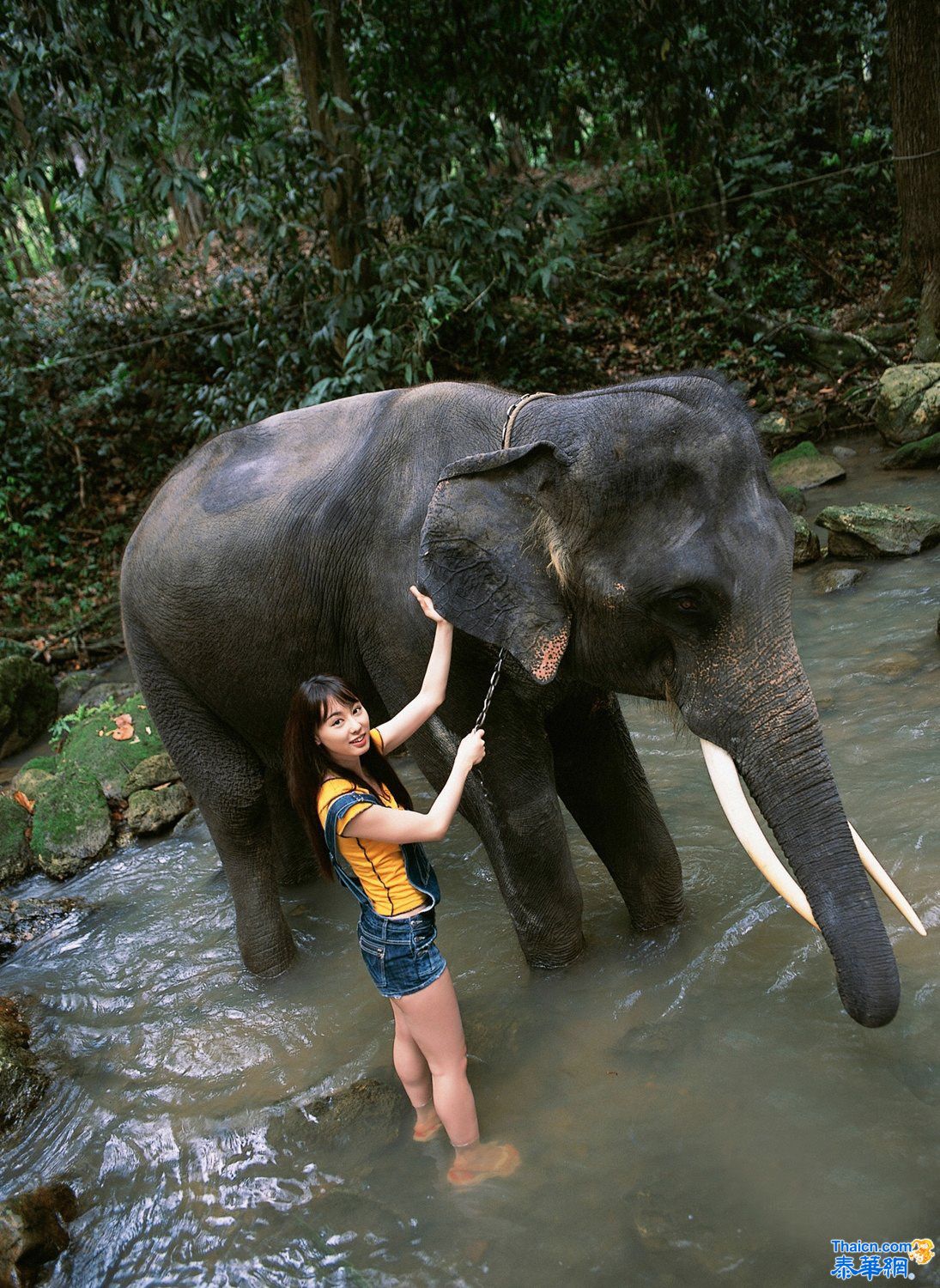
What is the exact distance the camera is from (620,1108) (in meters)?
2.94

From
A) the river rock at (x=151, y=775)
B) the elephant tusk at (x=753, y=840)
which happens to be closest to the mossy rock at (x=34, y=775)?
the river rock at (x=151, y=775)

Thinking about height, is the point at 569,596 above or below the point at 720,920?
above

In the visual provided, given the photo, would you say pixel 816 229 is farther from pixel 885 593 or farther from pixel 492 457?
pixel 492 457

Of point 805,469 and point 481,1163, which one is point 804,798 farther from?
point 805,469

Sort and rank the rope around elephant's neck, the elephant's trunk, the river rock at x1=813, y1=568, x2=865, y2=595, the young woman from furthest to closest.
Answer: the river rock at x1=813, y1=568, x2=865, y2=595, the rope around elephant's neck, the young woman, the elephant's trunk

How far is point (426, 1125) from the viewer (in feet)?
9.88

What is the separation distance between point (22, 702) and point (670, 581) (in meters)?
6.24

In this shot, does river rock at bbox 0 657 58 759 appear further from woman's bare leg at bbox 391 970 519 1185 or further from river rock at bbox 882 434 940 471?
river rock at bbox 882 434 940 471

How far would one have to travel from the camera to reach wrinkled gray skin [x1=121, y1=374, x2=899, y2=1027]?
251cm

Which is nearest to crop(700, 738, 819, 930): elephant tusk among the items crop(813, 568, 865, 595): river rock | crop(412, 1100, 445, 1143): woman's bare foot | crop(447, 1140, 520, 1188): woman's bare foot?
crop(447, 1140, 520, 1188): woman's bare foot

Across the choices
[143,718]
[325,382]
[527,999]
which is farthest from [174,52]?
[527,999]

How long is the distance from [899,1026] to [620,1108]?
2.61 feet

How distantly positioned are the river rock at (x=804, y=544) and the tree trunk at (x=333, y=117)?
4.25 m

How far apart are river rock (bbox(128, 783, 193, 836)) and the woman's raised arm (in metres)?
3.50
